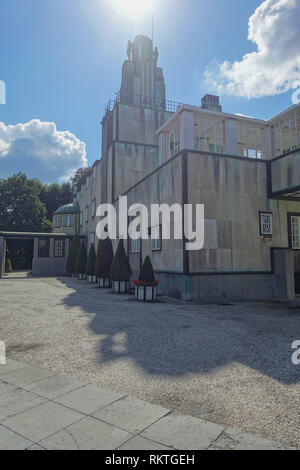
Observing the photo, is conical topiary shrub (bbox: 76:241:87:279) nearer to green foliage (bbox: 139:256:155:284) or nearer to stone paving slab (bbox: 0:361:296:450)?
green foliage (bbox: 139:256:155:284)

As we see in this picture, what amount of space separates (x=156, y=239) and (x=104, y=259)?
6.03 m

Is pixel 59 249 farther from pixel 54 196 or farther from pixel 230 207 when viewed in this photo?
pixel 54 196


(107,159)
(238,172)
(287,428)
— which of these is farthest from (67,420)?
(107,159)

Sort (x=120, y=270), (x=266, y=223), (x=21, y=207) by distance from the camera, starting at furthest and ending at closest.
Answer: (x=21, y=207), (x=120, y=270), (x=266, y=223)

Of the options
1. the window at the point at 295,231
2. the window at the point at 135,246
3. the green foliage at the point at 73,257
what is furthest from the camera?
the green foliage at the point at 73,257

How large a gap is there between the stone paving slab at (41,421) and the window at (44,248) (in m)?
30.1

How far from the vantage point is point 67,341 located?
592 cm

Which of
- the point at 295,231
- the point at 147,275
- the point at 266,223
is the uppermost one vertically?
the point at 266,223

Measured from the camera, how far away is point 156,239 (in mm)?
14992

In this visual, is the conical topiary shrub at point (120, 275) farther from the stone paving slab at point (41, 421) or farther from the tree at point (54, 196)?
the tree at point (54, 196)

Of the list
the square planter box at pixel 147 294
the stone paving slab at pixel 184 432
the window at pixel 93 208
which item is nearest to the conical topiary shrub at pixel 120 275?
the square planter box at pixel 147 294

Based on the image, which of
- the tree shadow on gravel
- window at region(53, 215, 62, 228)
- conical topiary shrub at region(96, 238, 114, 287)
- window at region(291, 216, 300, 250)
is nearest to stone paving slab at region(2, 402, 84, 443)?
the tree shadow on gravel

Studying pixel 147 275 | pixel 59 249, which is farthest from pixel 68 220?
pixel 147 275

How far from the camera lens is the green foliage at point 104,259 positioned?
19333mm
